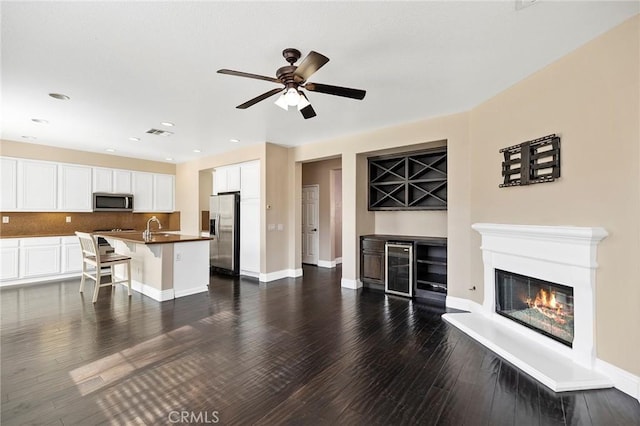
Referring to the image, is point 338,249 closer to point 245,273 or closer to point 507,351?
point 245,273

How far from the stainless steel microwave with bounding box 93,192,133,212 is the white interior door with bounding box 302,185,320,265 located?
4.11m

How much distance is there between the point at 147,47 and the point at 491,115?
366cm

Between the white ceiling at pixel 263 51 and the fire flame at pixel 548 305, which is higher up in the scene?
the white ceiling at pixel 263 51

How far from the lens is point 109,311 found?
13.0 ft

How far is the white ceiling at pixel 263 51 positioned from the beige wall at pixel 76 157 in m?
1.84

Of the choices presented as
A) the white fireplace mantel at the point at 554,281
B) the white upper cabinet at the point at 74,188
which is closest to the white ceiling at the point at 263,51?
the white fireplace mantel at the point at 554,281

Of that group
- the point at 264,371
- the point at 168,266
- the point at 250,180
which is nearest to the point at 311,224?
the point at 250,180

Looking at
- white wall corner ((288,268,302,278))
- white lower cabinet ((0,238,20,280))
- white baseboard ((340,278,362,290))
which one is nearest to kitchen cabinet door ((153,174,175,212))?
white lower cabinet ((0,238,20,280))

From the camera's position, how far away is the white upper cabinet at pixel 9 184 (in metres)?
5.41

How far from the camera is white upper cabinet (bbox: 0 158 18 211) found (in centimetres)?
541

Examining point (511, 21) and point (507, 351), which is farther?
point (507, 351)

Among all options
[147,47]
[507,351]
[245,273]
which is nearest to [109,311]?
[245,273]

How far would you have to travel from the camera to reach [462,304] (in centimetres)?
409

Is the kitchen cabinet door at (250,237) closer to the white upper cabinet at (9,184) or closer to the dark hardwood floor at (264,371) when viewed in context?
the dark hardwood floor at (264,371)
